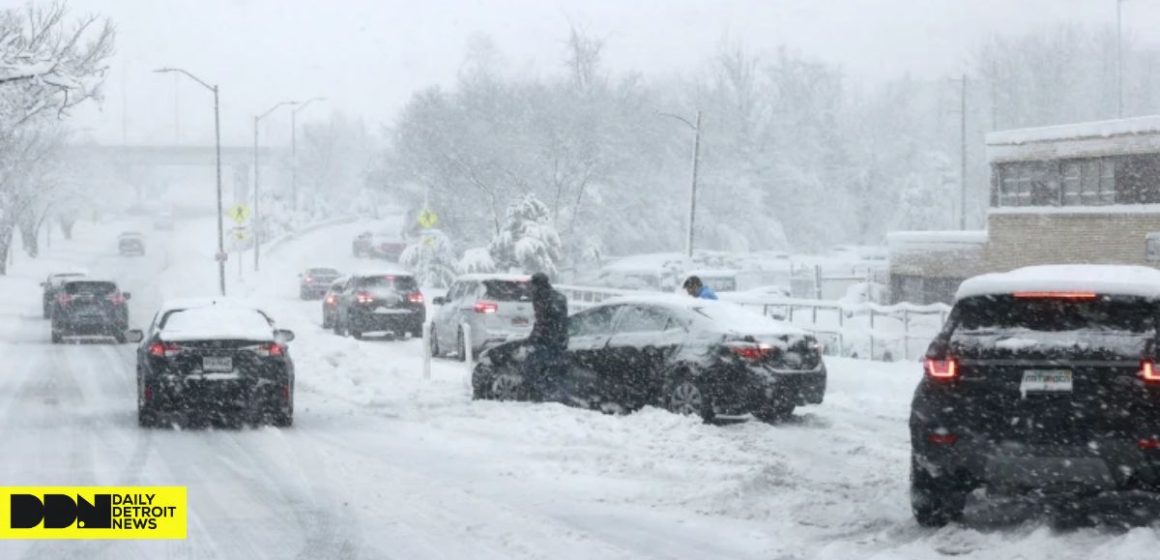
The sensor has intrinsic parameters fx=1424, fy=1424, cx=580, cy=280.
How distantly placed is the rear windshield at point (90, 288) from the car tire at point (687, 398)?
21.4 metres

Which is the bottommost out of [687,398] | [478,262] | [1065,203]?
[687,398]

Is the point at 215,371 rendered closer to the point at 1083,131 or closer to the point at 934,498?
the point at 934,498

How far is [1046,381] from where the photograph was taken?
855cm

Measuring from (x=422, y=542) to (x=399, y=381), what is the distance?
11.7 m

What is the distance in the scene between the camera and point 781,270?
61.3 metres

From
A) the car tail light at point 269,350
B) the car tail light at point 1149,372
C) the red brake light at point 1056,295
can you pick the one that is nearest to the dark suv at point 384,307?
the car tail light at point 269,350

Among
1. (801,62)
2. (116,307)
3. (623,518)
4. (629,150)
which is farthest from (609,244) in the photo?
(623,518)

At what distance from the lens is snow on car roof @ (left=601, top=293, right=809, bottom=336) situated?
1541cm

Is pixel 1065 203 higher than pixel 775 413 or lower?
higher

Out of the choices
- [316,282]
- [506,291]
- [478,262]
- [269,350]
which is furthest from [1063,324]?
[316,282]

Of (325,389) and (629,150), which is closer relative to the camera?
(325,389)

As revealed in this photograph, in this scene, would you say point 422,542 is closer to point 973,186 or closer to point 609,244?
point 609,244

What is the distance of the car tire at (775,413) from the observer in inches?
599

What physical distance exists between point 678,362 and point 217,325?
5036mm
